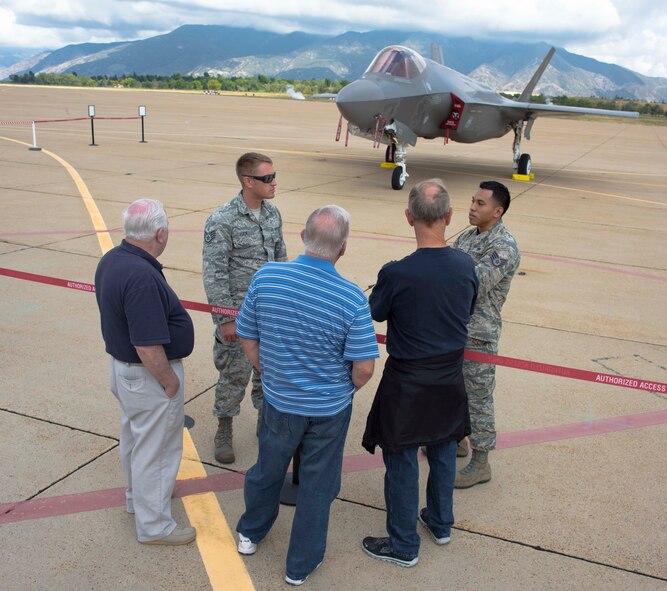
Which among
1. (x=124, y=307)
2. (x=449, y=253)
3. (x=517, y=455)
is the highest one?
(x=449, y=253)

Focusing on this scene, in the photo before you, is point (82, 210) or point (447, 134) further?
point (447, 134)

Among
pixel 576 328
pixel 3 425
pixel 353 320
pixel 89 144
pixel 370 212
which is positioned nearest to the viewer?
pixel 353 320

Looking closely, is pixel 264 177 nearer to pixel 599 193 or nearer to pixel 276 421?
pixel 276 421

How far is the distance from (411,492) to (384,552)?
372 mm

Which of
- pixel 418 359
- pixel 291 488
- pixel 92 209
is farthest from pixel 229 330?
pixel 92 209

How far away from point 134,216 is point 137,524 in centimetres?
161

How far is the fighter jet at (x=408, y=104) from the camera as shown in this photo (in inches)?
547

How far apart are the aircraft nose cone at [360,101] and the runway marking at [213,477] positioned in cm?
1019

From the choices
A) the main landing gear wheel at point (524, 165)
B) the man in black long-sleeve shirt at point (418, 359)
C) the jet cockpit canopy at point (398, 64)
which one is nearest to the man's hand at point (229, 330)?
the man in black long-sleeve shirt at point (418, 359)

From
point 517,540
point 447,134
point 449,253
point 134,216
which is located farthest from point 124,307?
point 447,134

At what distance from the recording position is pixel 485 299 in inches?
151

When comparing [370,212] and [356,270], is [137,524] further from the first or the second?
[370,212]

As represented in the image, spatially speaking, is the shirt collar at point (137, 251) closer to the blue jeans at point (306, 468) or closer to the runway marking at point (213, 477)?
the blue jeans at point (306, 468)

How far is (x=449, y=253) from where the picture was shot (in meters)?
3.12
